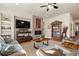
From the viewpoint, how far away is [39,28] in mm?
1995

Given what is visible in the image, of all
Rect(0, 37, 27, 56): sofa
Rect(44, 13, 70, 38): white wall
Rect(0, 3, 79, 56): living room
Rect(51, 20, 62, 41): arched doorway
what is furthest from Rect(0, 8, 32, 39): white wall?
Rect(51, 20, 62, 41): arched doorway

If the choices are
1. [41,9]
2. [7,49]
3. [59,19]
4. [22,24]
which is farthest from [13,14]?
[59,19]

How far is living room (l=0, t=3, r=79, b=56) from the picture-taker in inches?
74.2

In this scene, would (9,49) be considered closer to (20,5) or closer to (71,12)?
(20,5)

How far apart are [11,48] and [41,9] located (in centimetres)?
86

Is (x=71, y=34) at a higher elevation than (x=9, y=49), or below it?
higher

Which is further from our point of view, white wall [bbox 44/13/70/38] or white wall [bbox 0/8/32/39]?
white wall [bbox 44/13/70/38]

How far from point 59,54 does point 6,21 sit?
1104 millimetres

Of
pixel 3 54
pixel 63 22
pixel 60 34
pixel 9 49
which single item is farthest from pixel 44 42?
pixel 3 54

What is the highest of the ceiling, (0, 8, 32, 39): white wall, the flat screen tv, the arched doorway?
the ceiling

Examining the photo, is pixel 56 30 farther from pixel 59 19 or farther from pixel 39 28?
pixel 39 28

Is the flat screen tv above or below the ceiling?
below

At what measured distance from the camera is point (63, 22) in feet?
6.39

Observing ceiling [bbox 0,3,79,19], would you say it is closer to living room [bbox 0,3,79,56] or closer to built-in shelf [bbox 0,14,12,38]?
living room [bbox 0,3,79,56]
